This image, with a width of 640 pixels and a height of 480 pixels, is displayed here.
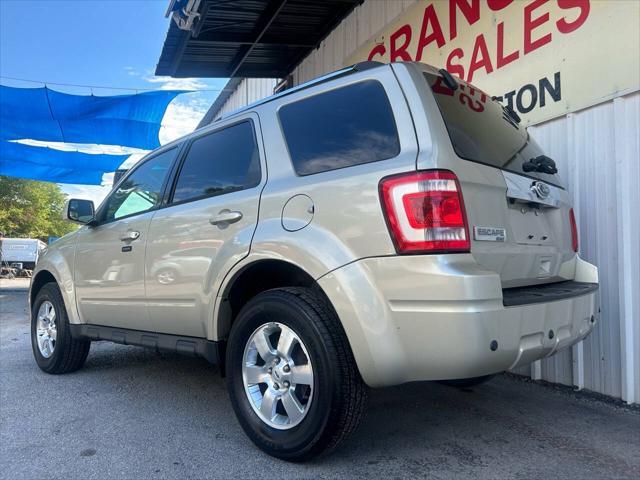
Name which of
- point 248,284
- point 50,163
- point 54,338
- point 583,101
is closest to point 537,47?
point 583,101

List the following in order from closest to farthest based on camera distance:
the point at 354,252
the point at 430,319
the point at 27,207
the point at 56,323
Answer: the point at 430,319, the point at 354,252, the point at 56,323, the point at 27,207

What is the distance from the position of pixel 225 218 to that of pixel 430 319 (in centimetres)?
143

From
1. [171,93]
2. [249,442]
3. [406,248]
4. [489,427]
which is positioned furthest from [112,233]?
[171,93]

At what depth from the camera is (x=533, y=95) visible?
4.40 m

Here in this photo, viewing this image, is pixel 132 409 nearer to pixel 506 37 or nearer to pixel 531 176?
pixel 531 176

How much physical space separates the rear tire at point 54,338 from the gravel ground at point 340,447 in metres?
0.16

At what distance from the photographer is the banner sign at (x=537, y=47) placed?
3.68m

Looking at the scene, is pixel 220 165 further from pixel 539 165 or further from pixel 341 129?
pixel 539 165

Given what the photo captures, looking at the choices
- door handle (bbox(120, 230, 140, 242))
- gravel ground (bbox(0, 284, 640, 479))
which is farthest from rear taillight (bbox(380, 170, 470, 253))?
door handle (bbox(120, 230, 140, 242))

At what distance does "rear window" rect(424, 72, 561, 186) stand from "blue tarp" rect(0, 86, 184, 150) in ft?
→ 27.9

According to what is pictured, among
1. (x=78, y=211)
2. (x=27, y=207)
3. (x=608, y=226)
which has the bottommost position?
(x=608, y=226)

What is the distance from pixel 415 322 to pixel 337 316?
0.44 metres

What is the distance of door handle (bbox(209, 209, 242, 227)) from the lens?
2988 mm

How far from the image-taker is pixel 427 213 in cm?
223
